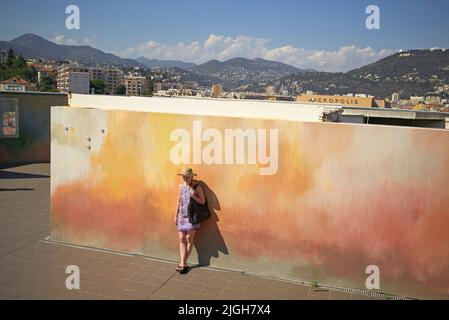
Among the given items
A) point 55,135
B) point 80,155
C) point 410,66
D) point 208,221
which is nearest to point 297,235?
point 208,221

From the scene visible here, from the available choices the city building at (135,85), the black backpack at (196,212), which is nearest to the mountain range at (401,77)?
the city building at (135,85)

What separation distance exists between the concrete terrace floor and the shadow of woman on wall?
9.1 inches

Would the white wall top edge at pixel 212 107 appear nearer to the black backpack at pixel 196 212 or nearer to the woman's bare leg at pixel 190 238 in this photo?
the black backpack at pixel 196 212

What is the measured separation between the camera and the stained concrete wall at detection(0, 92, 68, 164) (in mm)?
16141

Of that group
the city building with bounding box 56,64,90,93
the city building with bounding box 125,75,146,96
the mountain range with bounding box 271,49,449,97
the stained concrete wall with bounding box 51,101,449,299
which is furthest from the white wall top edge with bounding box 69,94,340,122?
the city building with bounding box 125,75,146,96

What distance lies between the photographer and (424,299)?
5773 mm

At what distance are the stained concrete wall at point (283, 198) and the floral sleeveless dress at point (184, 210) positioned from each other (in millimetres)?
363

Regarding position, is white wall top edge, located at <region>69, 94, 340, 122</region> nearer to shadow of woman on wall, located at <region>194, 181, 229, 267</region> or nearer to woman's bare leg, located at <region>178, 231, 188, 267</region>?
shadow of woman on wall, located at <region>194, 181, 229, 267</region>

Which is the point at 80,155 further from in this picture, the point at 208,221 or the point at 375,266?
the point at 375,266

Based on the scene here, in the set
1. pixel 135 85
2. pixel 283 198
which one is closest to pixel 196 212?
pixel 283 198

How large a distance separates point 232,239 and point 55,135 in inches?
148

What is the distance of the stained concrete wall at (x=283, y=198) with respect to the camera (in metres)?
5.69

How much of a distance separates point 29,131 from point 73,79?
121 m
